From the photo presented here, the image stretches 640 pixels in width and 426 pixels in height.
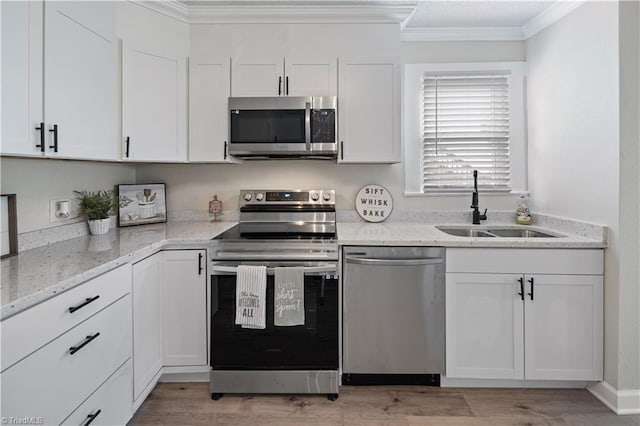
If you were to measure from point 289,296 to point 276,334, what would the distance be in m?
0.25

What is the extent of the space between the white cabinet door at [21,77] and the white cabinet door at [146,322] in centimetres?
72

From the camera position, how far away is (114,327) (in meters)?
1.65

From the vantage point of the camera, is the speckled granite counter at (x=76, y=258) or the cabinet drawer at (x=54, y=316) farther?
the speckled granite counter at (x=76, y=258)

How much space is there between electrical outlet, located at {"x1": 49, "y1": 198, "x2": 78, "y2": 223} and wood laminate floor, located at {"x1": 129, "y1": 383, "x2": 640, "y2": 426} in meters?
1.15

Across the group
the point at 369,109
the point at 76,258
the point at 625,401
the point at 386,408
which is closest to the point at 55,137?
the point at 76,258

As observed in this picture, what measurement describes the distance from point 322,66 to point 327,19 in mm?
320

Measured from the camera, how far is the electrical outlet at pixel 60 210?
209 cm

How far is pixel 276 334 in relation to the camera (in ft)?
7.06

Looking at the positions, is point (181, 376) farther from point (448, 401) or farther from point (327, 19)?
point (327, 19)

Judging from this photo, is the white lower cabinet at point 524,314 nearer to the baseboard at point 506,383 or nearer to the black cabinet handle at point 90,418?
the baseboard at point 506,383

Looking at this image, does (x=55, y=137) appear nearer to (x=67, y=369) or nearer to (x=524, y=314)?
(x=67, y=369)

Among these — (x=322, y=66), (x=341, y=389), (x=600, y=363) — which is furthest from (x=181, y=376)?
(x=600, y=363)

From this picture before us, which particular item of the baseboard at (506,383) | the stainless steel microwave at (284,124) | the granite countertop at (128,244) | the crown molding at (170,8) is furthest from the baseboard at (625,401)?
the crown molding at (170,8)

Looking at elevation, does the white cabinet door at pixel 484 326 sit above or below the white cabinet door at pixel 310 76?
below
